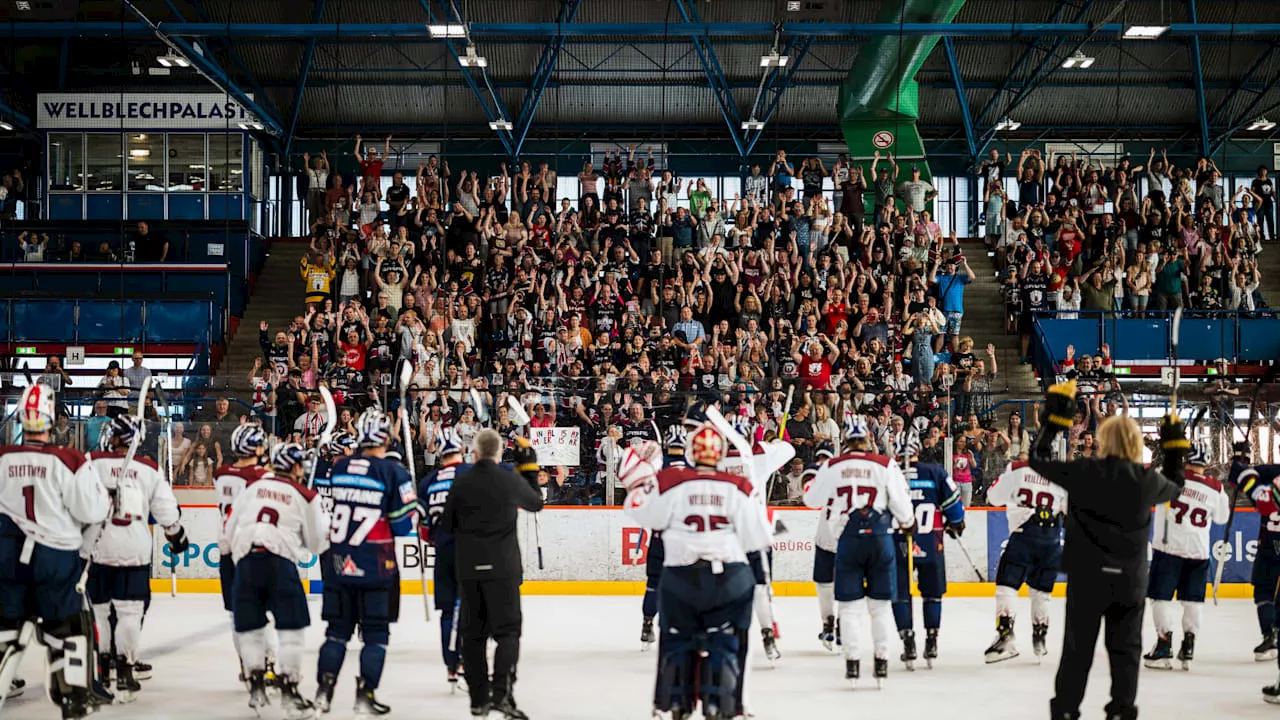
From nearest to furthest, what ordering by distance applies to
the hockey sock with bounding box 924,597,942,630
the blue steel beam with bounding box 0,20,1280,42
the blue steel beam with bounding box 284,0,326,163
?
1. the hockey sock with bounding box 924,597,942,630
2. the blue steel beam with bounding box 0,20,1280,42
3. the blue steel beam with bounding box 284,0,326,163

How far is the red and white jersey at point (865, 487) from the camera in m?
9.53

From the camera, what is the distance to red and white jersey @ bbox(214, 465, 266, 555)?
29.4ft

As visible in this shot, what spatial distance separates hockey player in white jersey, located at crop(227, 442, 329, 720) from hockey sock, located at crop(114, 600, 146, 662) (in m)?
1.32

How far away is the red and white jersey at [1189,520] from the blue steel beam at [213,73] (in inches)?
588

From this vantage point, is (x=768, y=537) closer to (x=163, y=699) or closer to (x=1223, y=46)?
(x=163, y=699)

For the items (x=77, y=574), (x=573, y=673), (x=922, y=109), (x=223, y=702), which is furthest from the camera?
(x=922, y=109)

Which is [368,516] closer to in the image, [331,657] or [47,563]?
[331,657]

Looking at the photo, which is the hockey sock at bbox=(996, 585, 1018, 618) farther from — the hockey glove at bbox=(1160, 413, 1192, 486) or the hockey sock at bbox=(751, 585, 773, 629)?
the hockey glove at bbox=(1160, 413, 1192, 486)

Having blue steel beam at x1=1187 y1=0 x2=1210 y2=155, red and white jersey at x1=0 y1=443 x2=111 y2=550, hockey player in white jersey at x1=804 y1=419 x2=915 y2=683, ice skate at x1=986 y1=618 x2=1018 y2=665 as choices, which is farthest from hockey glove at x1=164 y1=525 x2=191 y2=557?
blue steel beam at x1=1187 y1=0 x2=1210 y2=155

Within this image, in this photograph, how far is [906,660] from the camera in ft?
34.0

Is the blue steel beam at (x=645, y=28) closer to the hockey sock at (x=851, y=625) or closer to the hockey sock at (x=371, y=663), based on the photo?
the hockey sock at (x=851, y=625)

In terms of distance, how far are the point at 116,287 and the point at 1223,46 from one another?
23.7 m

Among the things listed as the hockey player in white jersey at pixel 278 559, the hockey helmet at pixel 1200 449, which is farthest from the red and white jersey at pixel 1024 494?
the hockey player in white jersey at pixel 278 559

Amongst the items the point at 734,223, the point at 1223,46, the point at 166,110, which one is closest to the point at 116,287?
the point at 166,110
